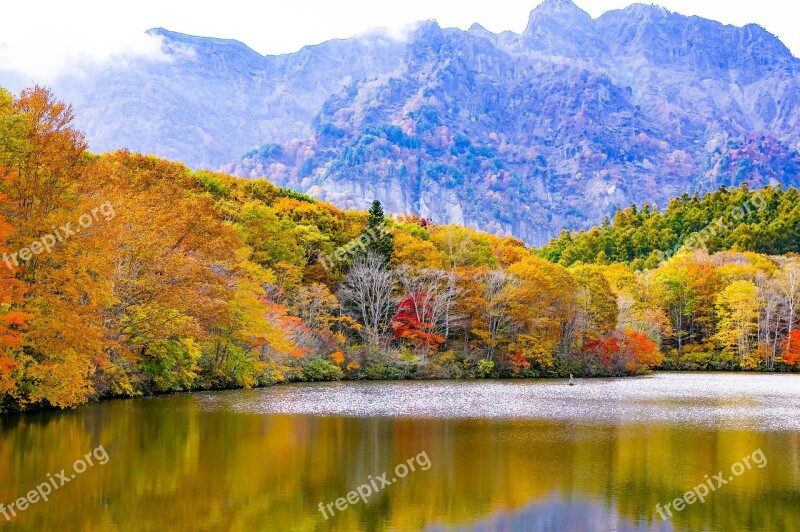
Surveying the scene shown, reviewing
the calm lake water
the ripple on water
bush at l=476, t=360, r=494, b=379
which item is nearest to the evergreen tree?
bush at l=476, t=360, r=494, b=379

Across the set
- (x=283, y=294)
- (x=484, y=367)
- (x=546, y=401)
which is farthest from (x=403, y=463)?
(x=484, y=367)

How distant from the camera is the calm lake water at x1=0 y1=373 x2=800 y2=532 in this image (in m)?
16.8

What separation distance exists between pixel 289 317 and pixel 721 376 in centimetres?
3777

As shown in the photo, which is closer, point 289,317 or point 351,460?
point 351,460

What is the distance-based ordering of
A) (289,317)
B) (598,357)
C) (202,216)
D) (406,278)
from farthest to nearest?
(598,357) < (406,278) < (289,317) < (202,216)

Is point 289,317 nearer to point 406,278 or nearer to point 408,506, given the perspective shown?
point 406,278

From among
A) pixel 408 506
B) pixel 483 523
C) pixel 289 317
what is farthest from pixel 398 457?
pixel 289 317

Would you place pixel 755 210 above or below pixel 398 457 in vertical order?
above

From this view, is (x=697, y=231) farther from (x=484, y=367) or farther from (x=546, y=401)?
(x=546, y=401)

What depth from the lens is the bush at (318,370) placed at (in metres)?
53.6

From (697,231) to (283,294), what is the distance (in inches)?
3229

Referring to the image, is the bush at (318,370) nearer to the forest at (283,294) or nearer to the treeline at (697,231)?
the forest at (283,294)

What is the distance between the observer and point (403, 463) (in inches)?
896

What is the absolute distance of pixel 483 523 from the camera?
1639 centimetres
